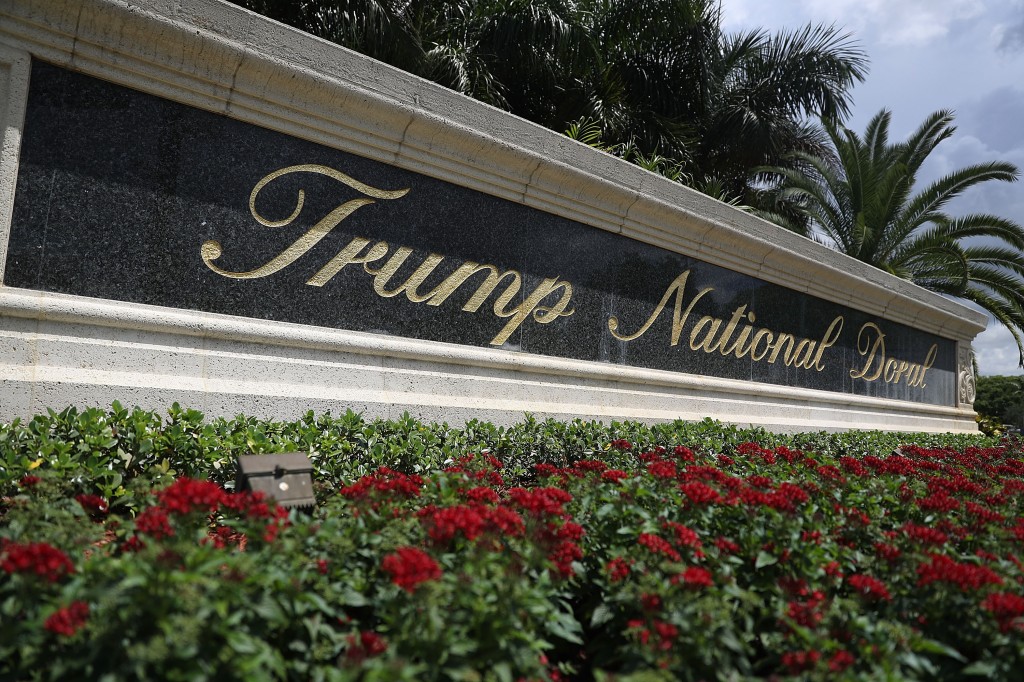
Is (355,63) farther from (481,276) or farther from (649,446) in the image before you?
(649,446)

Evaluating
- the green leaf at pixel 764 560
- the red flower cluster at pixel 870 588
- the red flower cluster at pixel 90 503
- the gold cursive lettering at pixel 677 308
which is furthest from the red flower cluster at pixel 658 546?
the gold cursive lettering at pixel 677 308

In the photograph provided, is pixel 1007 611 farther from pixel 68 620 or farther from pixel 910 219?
pixel 910 219

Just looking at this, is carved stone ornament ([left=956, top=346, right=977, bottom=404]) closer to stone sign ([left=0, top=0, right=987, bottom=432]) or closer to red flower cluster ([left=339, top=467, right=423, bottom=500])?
stone sign ([left=0, top=0, right=987, bottom=432])

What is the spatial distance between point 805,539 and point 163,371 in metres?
3.63

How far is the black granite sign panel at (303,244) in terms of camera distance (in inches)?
154

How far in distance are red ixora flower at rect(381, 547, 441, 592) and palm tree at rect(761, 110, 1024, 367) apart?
15.2 meters

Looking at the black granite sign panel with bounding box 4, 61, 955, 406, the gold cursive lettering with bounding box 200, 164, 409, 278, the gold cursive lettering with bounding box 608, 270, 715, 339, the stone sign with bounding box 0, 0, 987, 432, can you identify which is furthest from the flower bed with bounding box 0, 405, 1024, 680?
the gold cursive lettering with bounding box 608, 270, 715, 339

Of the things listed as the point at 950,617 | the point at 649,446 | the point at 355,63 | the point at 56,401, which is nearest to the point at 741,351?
the point at 649,446

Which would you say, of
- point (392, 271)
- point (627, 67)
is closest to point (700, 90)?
point (627, 67)

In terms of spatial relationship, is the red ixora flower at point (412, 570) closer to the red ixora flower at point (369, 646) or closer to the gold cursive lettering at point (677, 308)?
the red ixora flower at point (369, 646)

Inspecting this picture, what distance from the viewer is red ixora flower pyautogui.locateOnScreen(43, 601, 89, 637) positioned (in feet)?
5.24

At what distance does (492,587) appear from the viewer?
6.53ft

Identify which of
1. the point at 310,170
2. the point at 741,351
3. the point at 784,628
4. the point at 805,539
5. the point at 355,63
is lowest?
the point at 784,628

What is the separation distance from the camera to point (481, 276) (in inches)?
221
